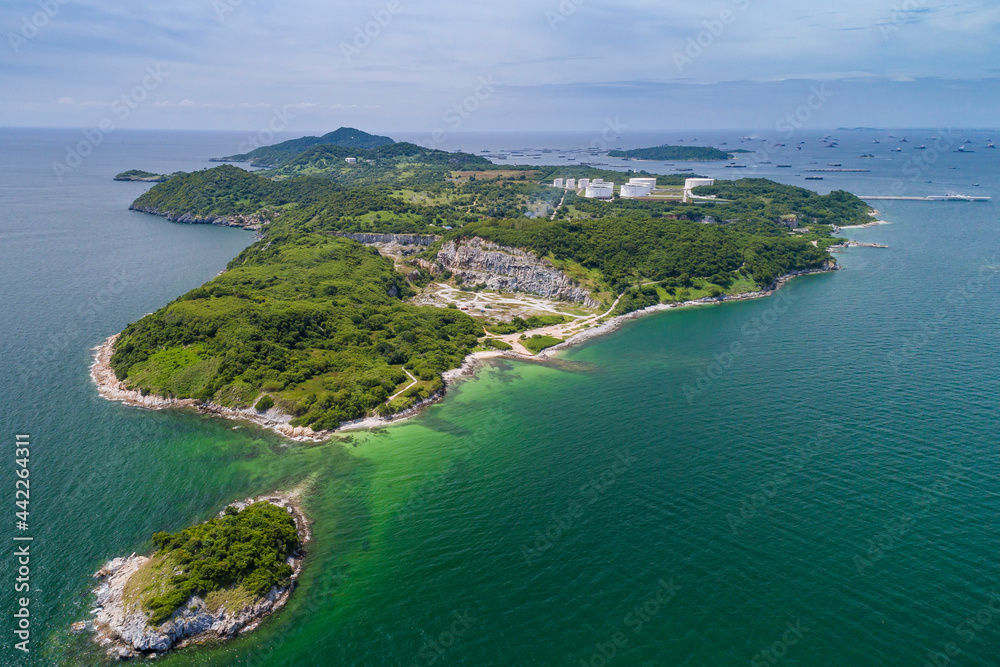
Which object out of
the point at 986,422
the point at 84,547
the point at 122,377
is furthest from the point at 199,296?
the point at 986,422

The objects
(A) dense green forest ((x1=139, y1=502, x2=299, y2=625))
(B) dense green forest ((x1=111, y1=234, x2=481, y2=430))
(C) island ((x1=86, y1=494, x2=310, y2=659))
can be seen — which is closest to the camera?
(C) island ((x1=86, y1=494, x2=310, y2=659))

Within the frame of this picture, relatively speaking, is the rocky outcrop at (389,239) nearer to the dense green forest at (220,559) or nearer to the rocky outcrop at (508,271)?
the rocky outcrop at (508,271)

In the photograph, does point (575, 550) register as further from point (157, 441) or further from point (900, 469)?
point (157, 441)

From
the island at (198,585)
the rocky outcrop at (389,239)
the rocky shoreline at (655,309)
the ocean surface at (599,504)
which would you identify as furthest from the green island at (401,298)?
the island at (198,585)

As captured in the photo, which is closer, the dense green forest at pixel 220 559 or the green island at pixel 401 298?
the dense green forest at pixel 220 559

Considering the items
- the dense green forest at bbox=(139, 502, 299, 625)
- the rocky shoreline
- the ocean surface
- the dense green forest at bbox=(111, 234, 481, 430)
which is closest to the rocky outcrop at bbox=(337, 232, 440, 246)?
the dense green forest at bbox=(111, 234, 481, 430)

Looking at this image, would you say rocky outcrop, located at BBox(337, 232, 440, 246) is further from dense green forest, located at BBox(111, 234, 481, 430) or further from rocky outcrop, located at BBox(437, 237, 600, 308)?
dense green forest, located at BBox(111, 234, 481, 430)

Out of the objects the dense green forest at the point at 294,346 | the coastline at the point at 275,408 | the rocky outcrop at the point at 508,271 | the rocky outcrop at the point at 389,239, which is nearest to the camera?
the coastline at the point at 275,408
